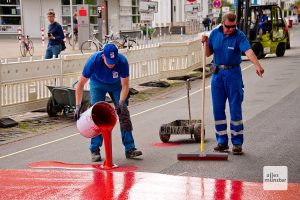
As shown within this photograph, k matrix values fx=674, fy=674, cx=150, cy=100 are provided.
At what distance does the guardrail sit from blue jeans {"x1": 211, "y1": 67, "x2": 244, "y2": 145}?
562cm

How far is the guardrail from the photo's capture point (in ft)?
45.7

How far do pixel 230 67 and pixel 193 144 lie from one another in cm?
174

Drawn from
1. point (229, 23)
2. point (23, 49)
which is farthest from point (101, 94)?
point (23, 49)

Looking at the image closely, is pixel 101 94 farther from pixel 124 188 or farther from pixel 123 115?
pixel 124 188

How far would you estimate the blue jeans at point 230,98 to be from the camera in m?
9.46

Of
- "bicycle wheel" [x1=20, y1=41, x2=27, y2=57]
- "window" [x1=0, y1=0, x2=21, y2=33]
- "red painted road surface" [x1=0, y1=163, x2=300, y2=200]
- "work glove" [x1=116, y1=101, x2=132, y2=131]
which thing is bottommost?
"red painted road surface" [x1=0, y1=163, x2=300, y2=200]

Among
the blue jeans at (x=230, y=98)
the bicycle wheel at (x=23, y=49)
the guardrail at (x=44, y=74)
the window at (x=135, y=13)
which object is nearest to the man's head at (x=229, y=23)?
the blue jeans at (x=230, y=98)

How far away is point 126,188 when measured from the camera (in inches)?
247

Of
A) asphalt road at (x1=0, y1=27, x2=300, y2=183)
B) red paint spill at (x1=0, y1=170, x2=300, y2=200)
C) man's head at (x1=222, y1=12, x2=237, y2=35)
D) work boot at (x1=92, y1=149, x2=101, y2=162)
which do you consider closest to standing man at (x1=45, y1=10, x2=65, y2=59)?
asphalt road at (x1=0, y1=27, x2=300, y2=183)

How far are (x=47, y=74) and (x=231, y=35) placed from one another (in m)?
6.76

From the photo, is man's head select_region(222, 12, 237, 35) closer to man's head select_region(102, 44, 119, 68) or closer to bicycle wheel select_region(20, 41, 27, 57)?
man's head select_region(102, 44, 119, 68)

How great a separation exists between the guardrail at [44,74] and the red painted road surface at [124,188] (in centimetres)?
672

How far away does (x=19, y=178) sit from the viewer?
23.3 ft

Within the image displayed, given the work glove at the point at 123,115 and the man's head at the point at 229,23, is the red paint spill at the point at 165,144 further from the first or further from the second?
the man's head at the point at 229,23
